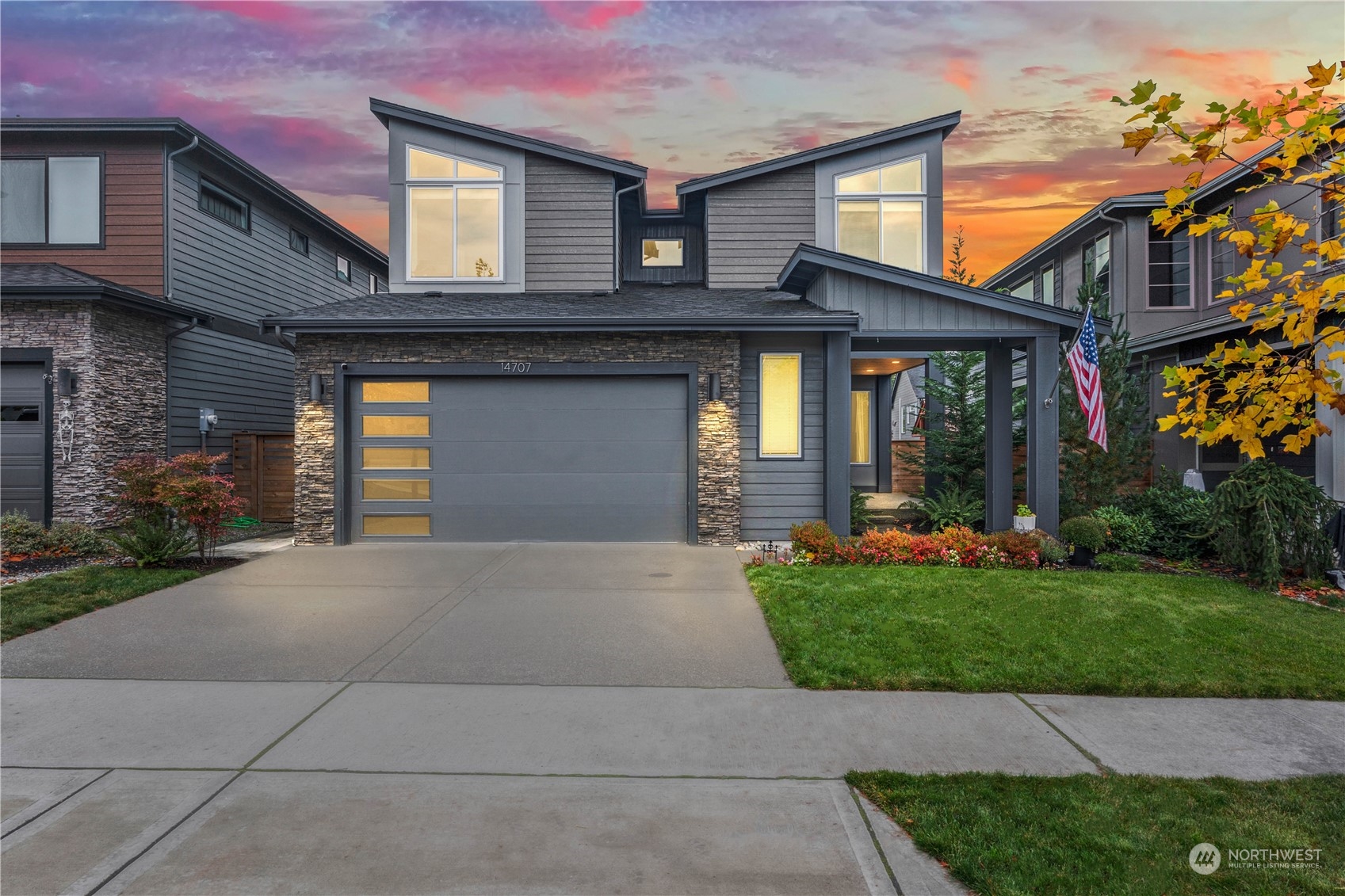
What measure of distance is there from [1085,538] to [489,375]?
29.2 feet

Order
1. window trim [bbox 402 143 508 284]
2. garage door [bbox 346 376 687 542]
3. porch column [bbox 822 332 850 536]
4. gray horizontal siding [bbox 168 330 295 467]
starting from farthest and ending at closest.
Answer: window trim [bbox 402 143 508 284] → gray horizontal siding [bbox 168 330 295 467] → garage door [bbox 346 376 687 542] → porch column [bbox 822 332 850 536]

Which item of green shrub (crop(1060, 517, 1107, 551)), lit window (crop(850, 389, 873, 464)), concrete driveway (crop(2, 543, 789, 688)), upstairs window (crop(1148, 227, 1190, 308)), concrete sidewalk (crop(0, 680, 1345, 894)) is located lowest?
concrete sidewalk (crop(0, 680, 1345, 894))

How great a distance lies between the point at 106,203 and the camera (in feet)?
41.4

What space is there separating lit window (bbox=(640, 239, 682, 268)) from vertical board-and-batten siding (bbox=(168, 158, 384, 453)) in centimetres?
839

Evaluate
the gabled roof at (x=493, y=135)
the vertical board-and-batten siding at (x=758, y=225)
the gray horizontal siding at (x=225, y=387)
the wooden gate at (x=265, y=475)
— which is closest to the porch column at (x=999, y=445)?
the vertical board-and-batten siding at (x=758, y=225)

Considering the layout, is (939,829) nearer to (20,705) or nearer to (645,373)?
(20,705)

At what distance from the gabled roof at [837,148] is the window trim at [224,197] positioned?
9.47 metres

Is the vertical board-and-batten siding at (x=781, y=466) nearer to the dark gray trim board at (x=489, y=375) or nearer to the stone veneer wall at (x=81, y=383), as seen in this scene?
the dark gray trim board at (x=489, y=375)

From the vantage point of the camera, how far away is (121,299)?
11.2 meters

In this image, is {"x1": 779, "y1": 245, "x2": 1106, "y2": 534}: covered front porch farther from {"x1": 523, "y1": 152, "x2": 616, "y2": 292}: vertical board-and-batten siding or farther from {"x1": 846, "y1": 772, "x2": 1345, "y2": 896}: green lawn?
{"x1": 846, "y1": 772, "x2": 1345, "y2": 896}: green lawn

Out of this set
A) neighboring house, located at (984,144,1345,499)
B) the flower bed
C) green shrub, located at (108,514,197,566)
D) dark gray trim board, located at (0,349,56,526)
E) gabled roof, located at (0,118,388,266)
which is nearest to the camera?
green shrub, located at (108,514,197,566)

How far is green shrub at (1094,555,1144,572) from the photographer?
946 centimetres

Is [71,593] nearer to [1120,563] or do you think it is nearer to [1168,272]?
[1120,563]

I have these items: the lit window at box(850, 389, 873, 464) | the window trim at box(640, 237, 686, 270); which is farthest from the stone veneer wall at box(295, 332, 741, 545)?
the lit window at box(850, 389, 873, 464)
